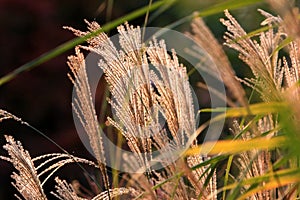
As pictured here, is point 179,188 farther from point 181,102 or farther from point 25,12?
point 25,12

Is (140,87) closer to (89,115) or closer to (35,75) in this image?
(89,115)

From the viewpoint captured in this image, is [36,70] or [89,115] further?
[36,70]

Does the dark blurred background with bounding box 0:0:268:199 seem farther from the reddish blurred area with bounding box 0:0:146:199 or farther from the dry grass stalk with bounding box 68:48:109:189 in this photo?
the dry grass stalk with bounding box 68:48:109:189

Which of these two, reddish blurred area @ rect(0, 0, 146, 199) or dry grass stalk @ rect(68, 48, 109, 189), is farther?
reddish blurred area @ rect(0, 0, 146, 199)

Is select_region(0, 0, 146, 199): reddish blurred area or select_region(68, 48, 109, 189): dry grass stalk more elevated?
select_region(0, 0, 146, 199): reddish blurred area

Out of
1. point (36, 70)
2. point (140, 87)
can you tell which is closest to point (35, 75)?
point (36, 70)

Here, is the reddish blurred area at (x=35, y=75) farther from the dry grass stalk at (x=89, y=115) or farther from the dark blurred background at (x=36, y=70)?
the dry grass stalk at (x=89, y=115)

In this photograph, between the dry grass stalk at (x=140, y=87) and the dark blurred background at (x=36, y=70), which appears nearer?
the dry grass stalk at (x=140, y=87)

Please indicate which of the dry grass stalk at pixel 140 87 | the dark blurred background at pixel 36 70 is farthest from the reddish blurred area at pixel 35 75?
the dry grass stalk at pixel 140 87

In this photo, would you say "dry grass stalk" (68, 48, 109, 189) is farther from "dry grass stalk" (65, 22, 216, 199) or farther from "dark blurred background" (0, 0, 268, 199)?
"dark blurred background" (0, 0, 268, 199)

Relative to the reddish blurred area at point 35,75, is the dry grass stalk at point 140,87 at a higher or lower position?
lower

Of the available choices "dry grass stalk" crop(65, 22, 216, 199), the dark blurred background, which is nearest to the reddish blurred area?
the dark blurred background
